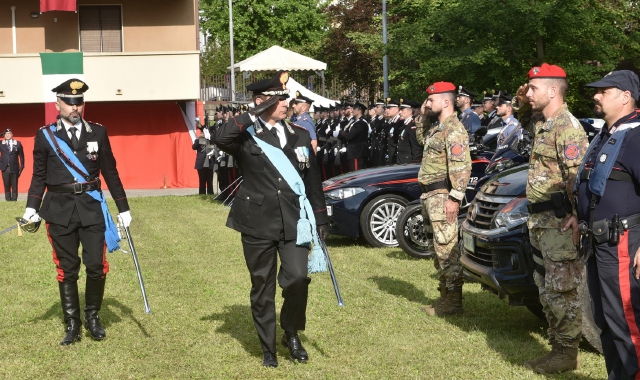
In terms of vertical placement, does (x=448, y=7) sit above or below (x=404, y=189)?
above

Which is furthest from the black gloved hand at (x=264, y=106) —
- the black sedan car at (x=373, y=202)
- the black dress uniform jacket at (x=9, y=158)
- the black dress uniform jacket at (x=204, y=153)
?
the black dress uniform jacket at (x=9, y=158)

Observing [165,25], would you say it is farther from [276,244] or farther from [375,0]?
[276,244]

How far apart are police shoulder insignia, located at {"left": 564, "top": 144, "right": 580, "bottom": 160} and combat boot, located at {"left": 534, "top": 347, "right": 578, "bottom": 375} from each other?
1.31 meters

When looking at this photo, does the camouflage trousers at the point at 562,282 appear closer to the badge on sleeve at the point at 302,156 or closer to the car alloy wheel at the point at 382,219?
the badge on sleeve at the point at 302,156

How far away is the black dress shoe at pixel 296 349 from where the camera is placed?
22.7 feet

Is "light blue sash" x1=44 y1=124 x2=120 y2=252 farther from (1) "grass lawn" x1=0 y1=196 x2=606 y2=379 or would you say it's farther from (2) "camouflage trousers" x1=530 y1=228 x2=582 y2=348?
(2) "camouflage trousers" x1=530 y1=228 x2=582 y2=348

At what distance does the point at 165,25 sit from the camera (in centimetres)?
3017

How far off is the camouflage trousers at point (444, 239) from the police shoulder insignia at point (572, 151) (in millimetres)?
2216

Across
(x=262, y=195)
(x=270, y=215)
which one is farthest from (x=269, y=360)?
(x=262, y=195)

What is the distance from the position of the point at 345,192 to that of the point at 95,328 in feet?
18.2

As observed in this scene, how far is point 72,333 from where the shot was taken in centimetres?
774

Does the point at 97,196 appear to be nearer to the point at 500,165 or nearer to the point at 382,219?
the point at 500,165

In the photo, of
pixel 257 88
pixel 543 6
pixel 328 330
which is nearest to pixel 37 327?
pixel 328 330

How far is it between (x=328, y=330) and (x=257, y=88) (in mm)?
2315
